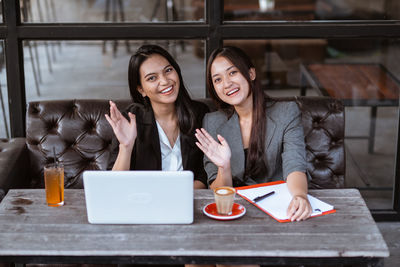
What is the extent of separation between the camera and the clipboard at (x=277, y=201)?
5.24 ft

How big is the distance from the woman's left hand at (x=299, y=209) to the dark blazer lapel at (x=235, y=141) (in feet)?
1.68

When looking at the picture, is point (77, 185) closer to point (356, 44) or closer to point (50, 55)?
point (50, 55)

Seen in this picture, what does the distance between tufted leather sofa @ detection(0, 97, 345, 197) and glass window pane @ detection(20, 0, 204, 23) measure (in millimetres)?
567

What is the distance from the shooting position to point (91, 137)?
243 cm

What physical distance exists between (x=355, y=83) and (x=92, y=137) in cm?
175

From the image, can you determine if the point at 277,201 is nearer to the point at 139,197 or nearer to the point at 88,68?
the point at 139,197

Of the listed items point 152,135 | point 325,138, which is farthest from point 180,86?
point 325,138

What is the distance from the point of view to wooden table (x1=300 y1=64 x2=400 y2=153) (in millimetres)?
3137

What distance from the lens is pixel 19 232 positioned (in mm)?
1482

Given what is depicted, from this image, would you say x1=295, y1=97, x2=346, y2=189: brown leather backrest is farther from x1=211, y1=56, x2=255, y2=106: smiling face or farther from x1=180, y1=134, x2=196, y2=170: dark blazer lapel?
x1=180, y1=134, x2=196, y2=170: dark blazer lapel

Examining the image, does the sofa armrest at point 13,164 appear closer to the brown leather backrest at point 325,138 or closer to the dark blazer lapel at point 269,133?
the dark blazer lapel at point 269,133

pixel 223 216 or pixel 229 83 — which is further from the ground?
pixel 229 83

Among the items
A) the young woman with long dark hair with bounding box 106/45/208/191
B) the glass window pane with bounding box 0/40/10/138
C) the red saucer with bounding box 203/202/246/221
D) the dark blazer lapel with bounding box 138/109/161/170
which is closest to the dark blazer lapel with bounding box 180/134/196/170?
the young woman with long dark hair with bounding box 106/45/208/191

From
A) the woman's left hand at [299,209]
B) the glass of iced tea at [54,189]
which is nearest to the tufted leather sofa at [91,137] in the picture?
the glass of iced tea at [54,189]
